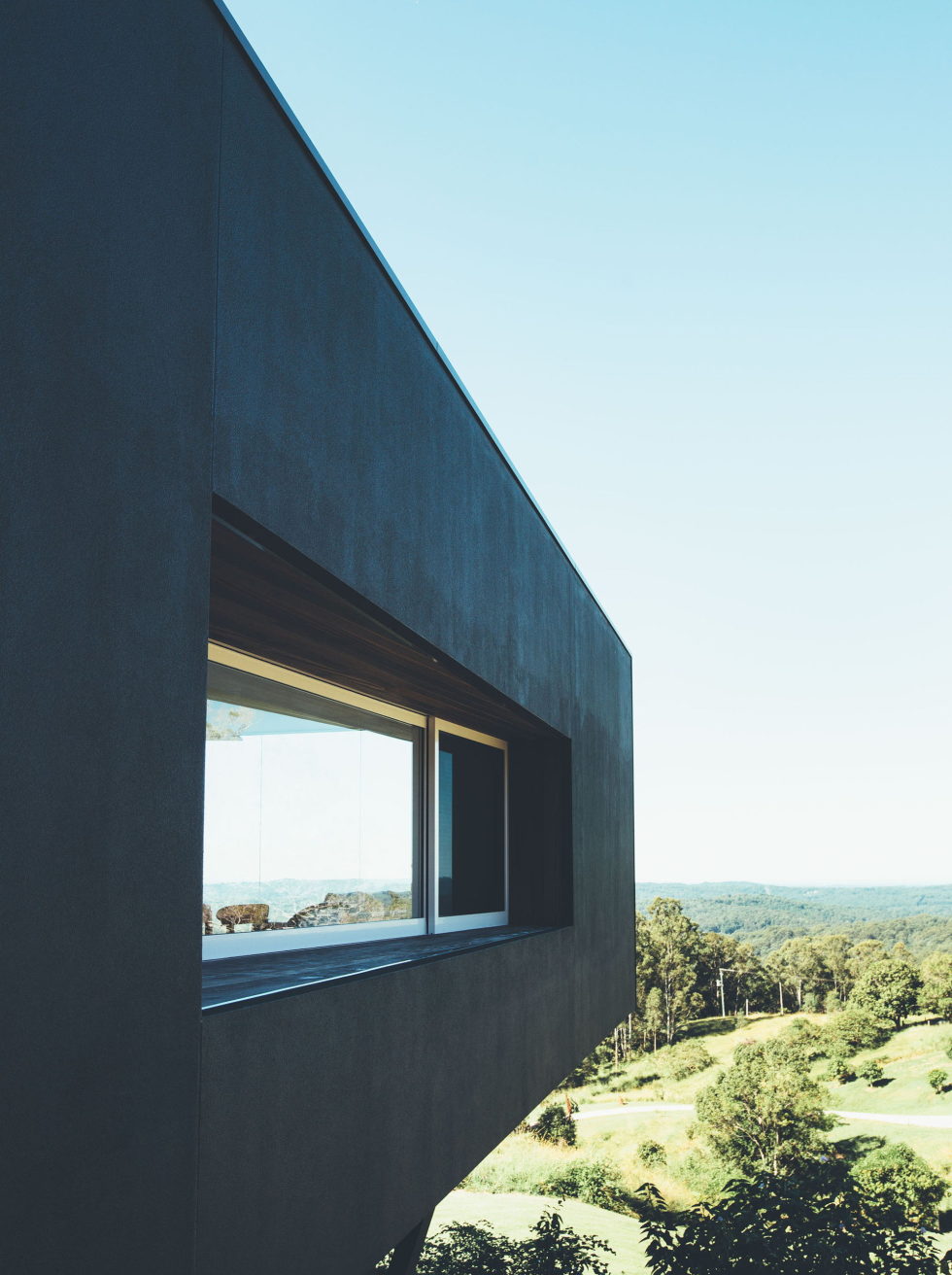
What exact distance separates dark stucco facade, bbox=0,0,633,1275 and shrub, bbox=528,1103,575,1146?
98.6 feet

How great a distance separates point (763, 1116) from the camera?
31859mm

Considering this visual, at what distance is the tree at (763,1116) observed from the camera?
30.9 meters

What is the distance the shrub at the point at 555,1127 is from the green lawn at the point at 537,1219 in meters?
5.79

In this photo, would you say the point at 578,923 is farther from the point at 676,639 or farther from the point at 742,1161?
the point at 676,639

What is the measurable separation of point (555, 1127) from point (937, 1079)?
1476 centimetres

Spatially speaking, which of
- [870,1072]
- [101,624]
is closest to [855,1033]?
[870,1072]

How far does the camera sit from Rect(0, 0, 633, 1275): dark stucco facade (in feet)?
6.10

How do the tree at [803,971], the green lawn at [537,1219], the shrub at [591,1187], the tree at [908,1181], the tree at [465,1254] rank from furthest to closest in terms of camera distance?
the tree at [803,971] → the shrub at [591,1187] → the tree at [908,1181] → the green lawn at [537,1219] → the tree at [465,1254]

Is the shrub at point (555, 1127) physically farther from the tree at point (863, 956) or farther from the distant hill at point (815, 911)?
the tree at point (863, 956)

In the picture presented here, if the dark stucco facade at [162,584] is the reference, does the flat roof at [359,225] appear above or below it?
above

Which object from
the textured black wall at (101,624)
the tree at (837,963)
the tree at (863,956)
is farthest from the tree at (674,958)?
the textured black wall at (101,624)

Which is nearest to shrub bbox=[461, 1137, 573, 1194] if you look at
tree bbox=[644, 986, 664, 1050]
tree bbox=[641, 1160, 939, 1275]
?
tree bbox=[644, 986, 664, 1050]

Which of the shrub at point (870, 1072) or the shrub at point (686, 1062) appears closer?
the shrub at point (870, 1072)

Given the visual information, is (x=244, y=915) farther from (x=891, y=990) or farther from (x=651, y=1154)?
(x=891, y=990)
